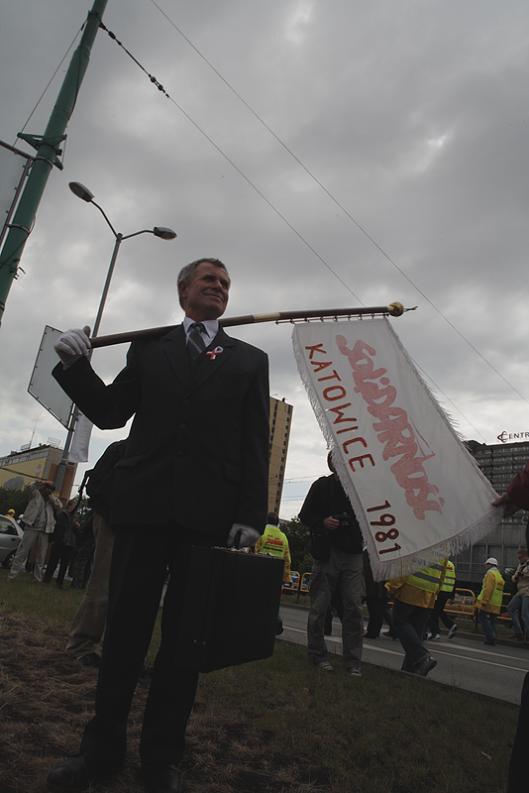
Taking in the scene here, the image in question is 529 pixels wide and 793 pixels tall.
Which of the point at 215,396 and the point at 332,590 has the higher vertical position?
the point at 215,396

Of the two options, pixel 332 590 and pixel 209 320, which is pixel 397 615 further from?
pixel 209 320

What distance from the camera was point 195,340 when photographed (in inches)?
108

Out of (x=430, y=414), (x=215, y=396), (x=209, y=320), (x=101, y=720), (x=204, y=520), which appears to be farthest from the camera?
(x=430, y=414)

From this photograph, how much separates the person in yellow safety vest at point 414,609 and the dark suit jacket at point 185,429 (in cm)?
358

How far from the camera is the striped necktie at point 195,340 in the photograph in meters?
2.68

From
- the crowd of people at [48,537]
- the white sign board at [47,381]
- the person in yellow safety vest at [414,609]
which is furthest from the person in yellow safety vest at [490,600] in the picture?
the white sign board at [47,381]

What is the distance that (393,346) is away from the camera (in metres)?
5.57

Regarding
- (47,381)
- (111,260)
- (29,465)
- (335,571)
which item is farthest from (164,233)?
(29,465)

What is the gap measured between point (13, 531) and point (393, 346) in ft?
49.0

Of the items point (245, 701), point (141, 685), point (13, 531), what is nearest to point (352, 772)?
point (245, 701)

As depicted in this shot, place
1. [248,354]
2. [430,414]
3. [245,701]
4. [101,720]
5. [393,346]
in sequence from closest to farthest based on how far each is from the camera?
[101,720] → [248,354] → [245,701] → [430,414] → [393,346]

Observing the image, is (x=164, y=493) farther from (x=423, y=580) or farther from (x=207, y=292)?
(x=423, y=580)

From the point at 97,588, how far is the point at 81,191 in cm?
1182

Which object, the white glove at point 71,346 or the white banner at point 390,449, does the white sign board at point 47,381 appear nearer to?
the white banner at point 390,449
